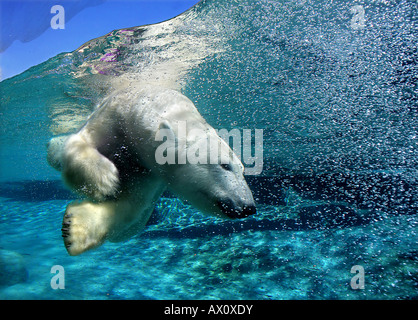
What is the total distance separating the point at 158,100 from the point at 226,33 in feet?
10.9

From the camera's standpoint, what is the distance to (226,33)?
5.05 meters

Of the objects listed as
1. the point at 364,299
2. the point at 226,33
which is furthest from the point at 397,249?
the point at 226,33

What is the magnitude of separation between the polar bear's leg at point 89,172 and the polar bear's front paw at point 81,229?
14cm

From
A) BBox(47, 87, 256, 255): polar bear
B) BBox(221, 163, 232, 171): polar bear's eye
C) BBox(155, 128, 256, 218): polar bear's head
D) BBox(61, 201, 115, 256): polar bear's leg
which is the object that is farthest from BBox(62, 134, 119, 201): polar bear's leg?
BBox(221, 163, 232, 171): polar bear's eye

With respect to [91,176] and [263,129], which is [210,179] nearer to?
[91,176]

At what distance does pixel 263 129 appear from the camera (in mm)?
10648

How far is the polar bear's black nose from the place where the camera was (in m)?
1.86

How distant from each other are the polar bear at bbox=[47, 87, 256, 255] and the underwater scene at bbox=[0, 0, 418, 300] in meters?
0.10

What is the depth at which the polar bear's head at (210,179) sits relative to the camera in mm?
1904

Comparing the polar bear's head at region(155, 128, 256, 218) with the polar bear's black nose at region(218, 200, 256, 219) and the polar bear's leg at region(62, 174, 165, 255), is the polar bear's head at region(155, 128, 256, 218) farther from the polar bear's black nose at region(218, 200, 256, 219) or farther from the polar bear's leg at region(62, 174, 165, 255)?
the polar bear's leg at region(62, 174, 165, 255)

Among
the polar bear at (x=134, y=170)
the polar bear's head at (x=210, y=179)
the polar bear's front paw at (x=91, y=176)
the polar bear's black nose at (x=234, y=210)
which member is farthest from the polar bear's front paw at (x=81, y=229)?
the polar bear's black nose at (x=234, y=210)

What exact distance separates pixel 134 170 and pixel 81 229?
30.1 inches

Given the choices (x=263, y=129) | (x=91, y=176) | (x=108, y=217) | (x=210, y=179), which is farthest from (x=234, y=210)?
(x=263, y=129)

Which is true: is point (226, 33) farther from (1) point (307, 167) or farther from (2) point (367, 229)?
(1) point (307, 167)
